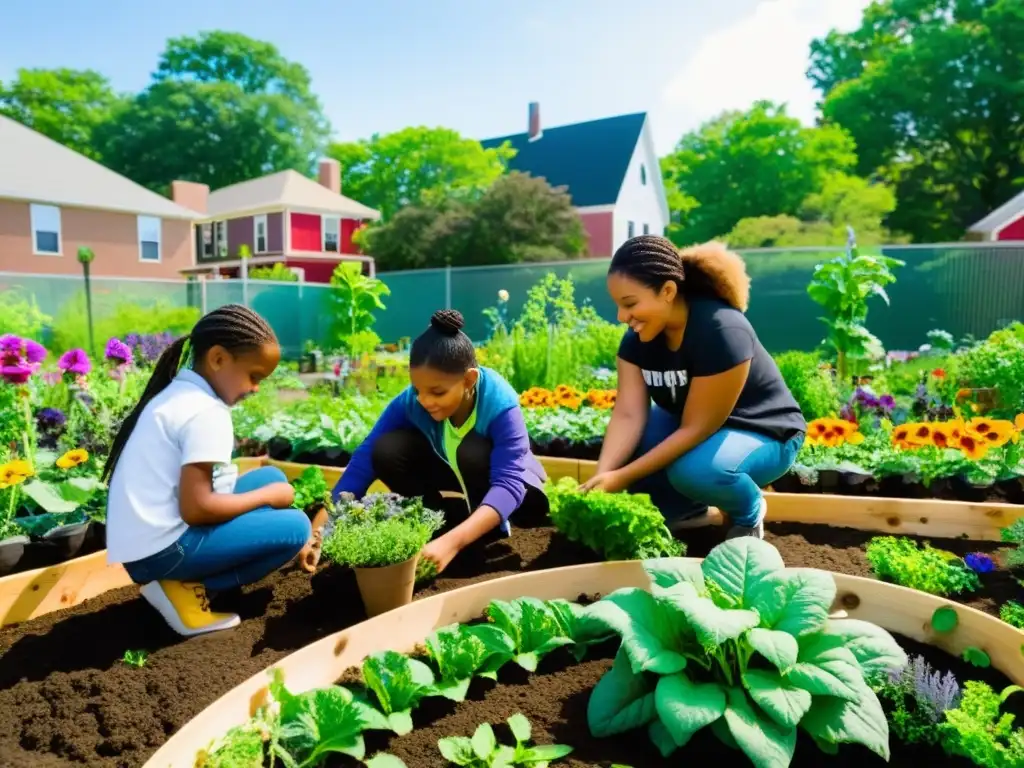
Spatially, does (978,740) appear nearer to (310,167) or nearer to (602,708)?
(602,708)

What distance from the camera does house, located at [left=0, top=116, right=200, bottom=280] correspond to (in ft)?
64.8

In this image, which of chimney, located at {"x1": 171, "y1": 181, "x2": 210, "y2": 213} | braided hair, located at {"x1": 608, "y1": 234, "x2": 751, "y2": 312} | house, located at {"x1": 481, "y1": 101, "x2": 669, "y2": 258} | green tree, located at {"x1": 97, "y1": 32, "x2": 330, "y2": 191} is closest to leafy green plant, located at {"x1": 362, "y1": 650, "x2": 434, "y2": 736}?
braided hair, located at {"x1": 608, "y1": 234, "x2": 751, "y2": 312}

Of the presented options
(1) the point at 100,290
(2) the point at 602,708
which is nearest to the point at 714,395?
(2) the point at 602,708

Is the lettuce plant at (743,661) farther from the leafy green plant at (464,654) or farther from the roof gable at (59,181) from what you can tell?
the roof gable at (59,181)

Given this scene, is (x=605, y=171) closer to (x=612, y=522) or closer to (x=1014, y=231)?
(x=1014, y=231)

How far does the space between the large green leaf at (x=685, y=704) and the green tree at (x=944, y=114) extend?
29.7 meters

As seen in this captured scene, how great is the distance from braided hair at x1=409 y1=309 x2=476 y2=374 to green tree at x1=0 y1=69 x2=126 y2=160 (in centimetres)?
3799

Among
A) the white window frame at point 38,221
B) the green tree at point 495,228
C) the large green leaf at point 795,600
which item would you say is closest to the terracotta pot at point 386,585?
the large green leaf at point 795,600

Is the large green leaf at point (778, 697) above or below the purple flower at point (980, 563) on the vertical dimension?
above

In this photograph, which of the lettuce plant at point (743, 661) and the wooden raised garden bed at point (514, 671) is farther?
the wooden raised garden bed at point (514, 671)

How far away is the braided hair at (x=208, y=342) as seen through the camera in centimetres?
213

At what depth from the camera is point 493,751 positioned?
1.53 metres

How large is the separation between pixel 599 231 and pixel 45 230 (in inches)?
659

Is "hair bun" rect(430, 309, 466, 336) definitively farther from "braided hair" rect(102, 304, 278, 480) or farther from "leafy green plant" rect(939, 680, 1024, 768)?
"leafy green plant" rect(939, 680, 1024, 768)
